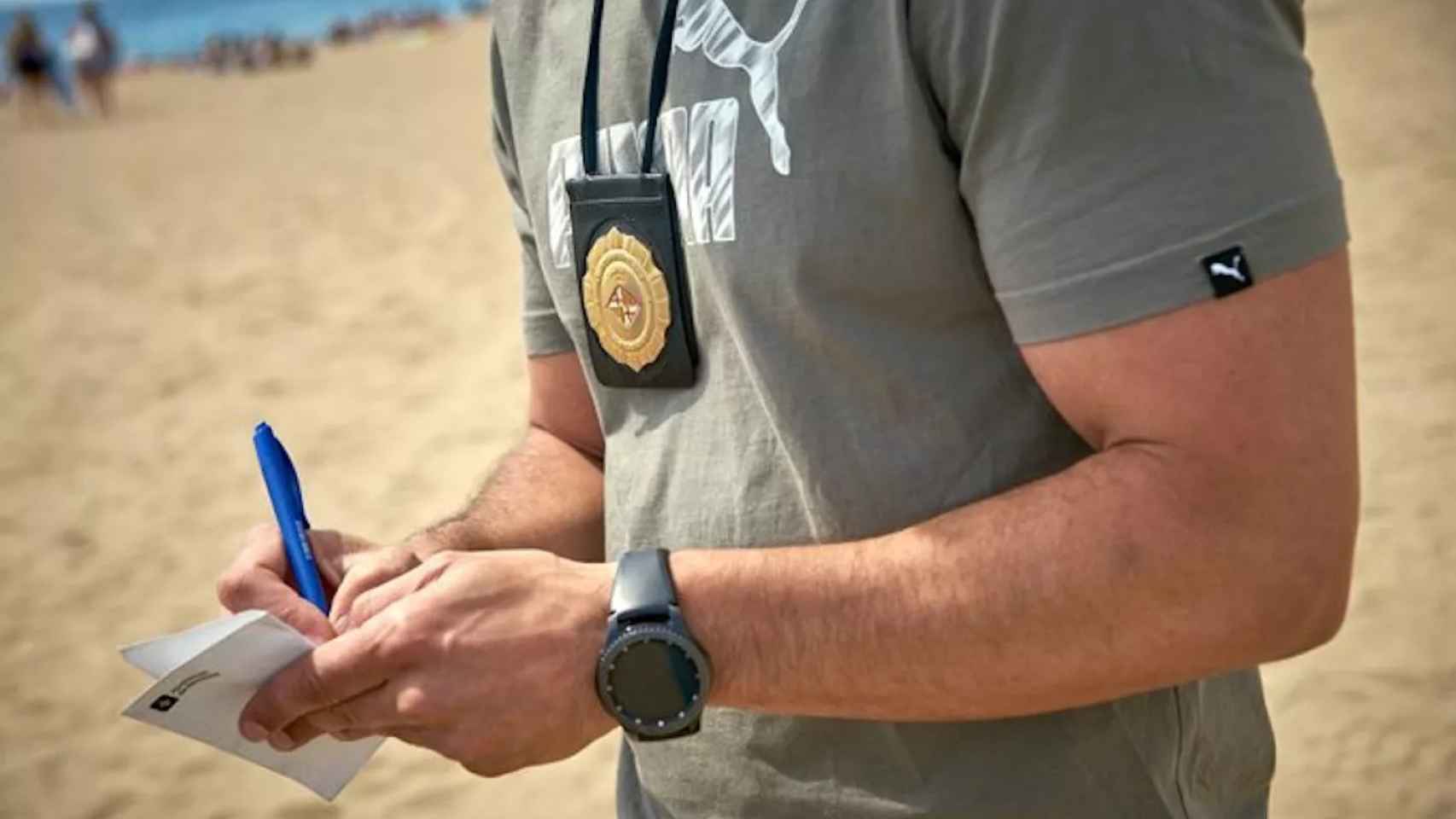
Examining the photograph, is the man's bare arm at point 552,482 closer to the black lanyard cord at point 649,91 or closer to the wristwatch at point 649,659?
the black lanyard cord at point 649,91

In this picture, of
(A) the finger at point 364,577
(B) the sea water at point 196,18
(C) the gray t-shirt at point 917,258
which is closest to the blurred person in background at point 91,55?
(A) the finger at point 364,577

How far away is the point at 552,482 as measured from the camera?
185 centimetres

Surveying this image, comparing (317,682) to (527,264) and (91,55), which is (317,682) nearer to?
(527,264)

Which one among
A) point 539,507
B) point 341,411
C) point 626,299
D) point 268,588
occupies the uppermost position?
point 626,299

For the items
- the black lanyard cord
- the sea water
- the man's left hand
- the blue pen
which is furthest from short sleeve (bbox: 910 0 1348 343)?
the sea water

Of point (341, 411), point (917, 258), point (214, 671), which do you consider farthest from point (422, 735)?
point (341, 411)

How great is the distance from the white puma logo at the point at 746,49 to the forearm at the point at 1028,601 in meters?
0.32

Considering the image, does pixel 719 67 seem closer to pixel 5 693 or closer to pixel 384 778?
pixel 384 778

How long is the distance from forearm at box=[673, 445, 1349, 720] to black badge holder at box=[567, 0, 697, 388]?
249 mm

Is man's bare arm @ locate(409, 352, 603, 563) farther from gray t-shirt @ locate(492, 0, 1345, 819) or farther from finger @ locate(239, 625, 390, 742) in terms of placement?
finger @ locate(239, 625, 390, 742)

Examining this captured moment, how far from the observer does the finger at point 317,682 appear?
122cm

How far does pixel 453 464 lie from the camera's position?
674 cm

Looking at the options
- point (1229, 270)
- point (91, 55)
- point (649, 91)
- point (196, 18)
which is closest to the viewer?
point (1229, 270)

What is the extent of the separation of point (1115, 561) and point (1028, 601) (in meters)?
0.07
